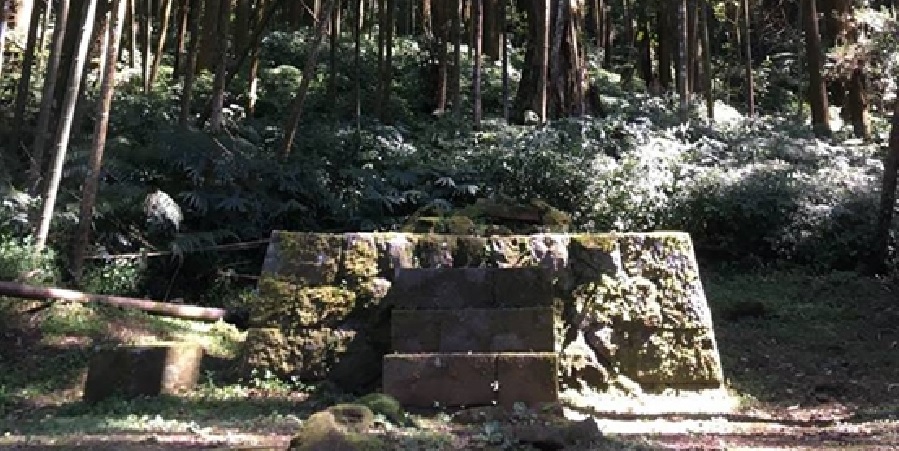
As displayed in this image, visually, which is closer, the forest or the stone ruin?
the stone ruin

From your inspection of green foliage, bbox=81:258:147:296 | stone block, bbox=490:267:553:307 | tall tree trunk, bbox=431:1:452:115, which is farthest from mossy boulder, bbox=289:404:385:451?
tall tree trunk, bbox=431:1:452:115

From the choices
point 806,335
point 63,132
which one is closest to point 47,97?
point 63,132

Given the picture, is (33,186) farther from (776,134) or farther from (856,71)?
(856,71)

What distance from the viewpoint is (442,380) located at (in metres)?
6.32

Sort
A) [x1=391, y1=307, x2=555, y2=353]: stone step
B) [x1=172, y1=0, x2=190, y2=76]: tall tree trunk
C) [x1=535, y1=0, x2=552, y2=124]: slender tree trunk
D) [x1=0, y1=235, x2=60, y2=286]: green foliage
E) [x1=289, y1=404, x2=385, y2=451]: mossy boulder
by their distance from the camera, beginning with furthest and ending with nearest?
[x1=172, y1=0, x2=190, y2=76]: tall tree trunk, [x1=535, y1=0, x2=552, y2=124]: slender tree trunk, [x1=0, y1=235, x2=60, y2=286]: green foliage, [x1=391, y1=307, x2=555, y2=353]: stone step, [x1=289, y1=404, x2=385, y2=451]: mossy boulder

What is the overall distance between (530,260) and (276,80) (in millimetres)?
12931

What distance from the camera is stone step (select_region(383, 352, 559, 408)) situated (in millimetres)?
6281

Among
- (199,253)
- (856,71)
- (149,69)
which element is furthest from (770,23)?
(199,253)

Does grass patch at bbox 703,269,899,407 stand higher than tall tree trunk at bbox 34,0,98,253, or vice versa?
tall tree trunk at bbox 34,0,98,253

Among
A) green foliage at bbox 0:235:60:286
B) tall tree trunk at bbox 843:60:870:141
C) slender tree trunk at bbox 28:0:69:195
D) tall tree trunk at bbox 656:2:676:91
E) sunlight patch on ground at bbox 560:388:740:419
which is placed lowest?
sunlight patch on ground at bbox 560:388:740:419

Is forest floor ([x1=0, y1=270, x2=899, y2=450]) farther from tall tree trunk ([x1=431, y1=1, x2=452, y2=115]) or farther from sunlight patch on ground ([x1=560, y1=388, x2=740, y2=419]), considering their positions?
tall tree trunk ([x1=431, y1=1, x2=452, y2=115])

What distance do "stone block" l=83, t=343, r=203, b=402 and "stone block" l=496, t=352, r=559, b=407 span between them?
2617mm

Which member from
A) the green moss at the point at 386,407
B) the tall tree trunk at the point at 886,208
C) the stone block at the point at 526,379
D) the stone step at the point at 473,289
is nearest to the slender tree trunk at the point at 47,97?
the stone step at the point at 473,289

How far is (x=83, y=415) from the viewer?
6320 mm
